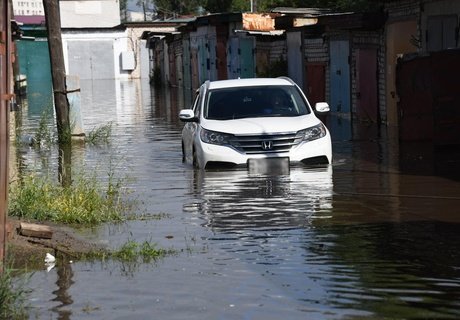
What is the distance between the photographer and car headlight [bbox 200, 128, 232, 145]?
1602cm

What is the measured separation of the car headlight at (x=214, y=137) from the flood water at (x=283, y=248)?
48 centimetres

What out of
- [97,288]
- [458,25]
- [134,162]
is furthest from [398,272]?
[458,25]

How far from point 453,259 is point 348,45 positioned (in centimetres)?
2031

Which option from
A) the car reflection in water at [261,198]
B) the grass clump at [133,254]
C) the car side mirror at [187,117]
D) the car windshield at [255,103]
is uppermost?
the car windshield at [255,103]

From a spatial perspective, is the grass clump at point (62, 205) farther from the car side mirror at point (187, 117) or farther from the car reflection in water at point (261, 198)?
the car side mirror at point (187, 117)

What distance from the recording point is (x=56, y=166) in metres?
18.9

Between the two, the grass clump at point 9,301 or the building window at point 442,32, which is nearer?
the grass clump at point 9,301

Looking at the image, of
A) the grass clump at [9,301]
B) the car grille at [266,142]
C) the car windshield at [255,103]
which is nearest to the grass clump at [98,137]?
the car windshield at [255,103]

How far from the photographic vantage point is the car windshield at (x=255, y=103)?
16.8 meters

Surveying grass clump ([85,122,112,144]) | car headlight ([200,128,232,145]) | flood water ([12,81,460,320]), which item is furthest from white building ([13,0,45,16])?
car headlight ([200,128,232,145])

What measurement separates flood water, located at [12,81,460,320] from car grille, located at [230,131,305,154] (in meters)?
0.38

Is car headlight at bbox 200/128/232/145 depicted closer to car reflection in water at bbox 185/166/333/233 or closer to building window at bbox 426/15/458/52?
car reflection in water at bbox 185/166/333/233

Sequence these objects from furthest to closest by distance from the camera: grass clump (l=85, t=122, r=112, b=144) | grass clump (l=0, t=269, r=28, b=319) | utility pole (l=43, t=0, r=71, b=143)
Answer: grass clump (l=85, t=122, r=112, b=144), utility pole (l=43, t=0, r=71, b=143), grass clump (l=0, t=269, r=28, b=319)

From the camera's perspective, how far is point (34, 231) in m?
9.91
